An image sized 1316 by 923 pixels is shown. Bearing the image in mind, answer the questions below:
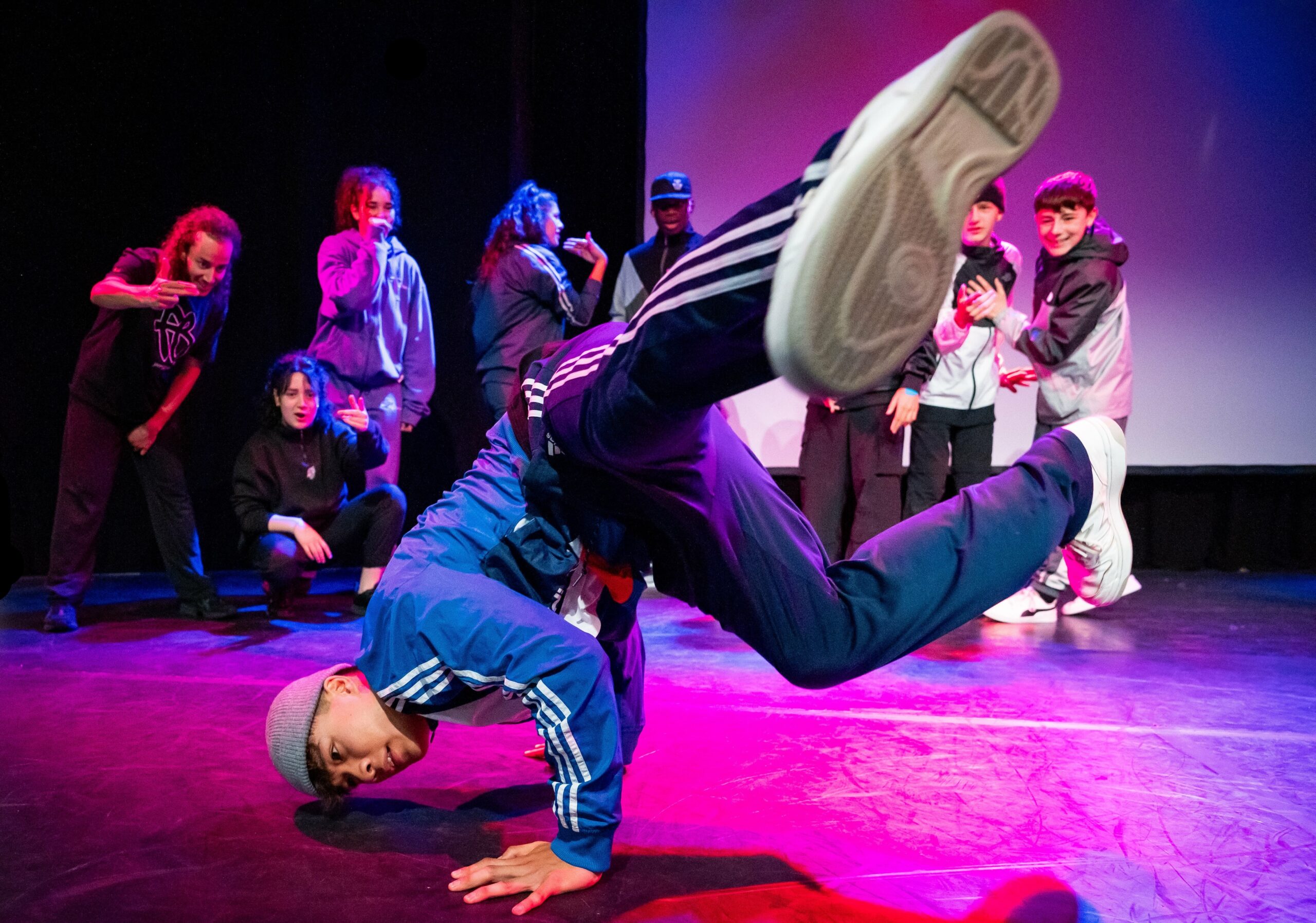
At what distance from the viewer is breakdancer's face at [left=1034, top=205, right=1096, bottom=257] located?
12.8 feet

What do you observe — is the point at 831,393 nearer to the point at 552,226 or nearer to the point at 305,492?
the point at 305,492

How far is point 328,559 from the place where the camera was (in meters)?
3.99

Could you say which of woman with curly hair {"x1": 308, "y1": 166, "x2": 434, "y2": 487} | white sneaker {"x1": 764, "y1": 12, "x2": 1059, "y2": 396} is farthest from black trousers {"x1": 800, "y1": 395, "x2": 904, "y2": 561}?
white sneaker {"x1": 764, "y1": 12, "x2": 1059, "y2": 396}

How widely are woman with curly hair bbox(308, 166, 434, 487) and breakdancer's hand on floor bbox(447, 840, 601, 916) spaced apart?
2798mm

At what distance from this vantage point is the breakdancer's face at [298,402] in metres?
4.04

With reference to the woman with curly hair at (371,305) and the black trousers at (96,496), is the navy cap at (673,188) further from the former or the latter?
the black trousers at (96,496)

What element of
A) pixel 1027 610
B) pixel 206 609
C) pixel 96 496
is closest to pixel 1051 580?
pixel 1027 610

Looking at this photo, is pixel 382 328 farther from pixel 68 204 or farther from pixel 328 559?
pixel 68 204

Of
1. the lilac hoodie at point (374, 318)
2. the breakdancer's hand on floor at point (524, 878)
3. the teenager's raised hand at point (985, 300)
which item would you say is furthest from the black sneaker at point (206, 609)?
the teenager's raised hand at point (985, 300)

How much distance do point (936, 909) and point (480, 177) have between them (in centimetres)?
425

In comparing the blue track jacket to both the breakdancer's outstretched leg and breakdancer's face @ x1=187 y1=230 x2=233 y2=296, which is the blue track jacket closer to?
the breakdancer's outstretched leg

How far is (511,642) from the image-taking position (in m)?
1.69

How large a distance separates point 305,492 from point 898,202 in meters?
3.38

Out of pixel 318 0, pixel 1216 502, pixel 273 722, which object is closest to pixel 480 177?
pixel 318 0
